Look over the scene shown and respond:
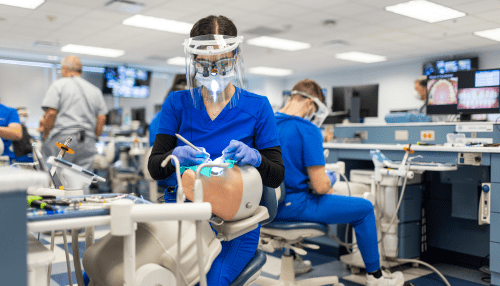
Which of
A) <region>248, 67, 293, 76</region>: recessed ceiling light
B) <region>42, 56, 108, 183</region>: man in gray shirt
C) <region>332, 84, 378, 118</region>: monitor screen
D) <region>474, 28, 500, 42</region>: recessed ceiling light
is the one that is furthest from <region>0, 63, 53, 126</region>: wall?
<region>474, 28, 500, 42</region>: recessed ceiling light

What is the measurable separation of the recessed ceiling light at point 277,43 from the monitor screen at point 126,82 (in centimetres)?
358

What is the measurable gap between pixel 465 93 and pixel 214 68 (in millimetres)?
2636

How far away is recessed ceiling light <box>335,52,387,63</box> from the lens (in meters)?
8.36

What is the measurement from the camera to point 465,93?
3.11m

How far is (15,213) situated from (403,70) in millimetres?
9670

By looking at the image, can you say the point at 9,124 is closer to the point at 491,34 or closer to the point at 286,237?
the point at 286,237

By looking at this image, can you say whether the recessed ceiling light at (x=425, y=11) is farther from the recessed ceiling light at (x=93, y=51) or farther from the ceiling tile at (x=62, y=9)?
the recessed ceiling light at (x=93, y=51)

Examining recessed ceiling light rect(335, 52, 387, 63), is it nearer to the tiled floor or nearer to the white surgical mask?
the tiled floor

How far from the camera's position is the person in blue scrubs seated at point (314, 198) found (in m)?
1.89

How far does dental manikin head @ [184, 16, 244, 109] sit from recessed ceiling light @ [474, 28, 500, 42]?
6.55m

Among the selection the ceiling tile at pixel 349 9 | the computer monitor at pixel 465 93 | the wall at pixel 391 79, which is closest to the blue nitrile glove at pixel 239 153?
the computer monitor at pixel 465 93

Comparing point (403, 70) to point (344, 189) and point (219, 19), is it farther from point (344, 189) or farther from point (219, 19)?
point (219, 19)

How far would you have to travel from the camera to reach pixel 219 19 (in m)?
1.22

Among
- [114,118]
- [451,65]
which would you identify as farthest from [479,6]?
[114,118]
